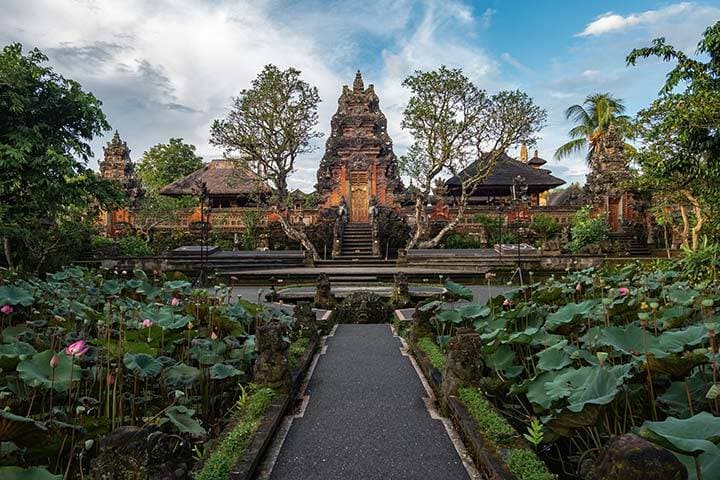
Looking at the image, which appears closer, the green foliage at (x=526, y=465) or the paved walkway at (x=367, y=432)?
the green foliage at (x=526, y=465)

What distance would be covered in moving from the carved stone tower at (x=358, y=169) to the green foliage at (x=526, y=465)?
23583mm

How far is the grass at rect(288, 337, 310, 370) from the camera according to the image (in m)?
5.45

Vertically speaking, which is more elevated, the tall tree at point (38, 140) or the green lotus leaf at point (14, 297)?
the tall tree at point (38, 140)

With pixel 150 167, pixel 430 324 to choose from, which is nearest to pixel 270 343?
pixel 430 324

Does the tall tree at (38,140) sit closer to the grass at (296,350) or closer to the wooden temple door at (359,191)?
the grass at (296,350)

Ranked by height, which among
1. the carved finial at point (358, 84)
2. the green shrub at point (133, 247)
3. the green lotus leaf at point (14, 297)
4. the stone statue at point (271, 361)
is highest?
the carved finial at point (358, 84)

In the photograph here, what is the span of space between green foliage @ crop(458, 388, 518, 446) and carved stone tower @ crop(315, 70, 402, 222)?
22.6 m

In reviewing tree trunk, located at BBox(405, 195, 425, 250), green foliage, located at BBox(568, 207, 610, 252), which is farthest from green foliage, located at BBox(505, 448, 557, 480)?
green foliage, located at BBox(568, 207, 610, 252)

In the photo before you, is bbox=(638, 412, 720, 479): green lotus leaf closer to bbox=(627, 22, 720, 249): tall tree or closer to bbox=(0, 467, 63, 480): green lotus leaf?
bbox=(0, 467, 63, 480): green lotus leaf

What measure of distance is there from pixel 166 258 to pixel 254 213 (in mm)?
9395

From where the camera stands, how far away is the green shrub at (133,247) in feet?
69.2

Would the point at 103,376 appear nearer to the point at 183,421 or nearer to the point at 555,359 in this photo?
the point at 183,421

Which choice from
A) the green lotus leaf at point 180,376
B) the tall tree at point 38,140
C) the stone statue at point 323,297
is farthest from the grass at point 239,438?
the tall tree at point 38,140

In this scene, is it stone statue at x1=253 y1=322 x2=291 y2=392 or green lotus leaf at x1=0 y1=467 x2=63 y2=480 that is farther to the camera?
stone statue at x1=253 y1=322 x2=291 y2=392
